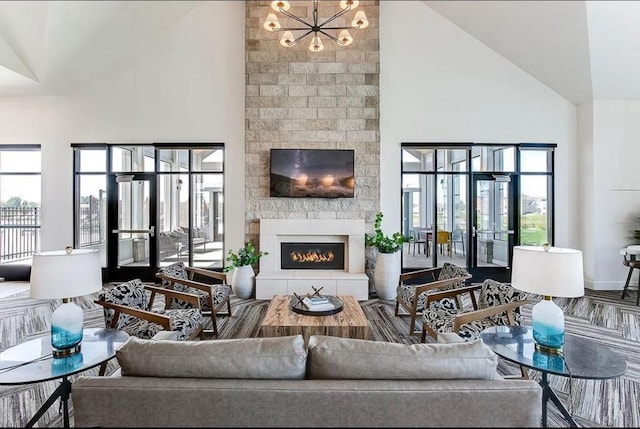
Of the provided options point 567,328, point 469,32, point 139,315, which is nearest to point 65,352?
point 139,315

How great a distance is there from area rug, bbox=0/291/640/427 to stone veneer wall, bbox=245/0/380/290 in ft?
6.80

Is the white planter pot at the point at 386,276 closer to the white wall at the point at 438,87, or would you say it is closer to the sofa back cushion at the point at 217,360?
the white wall at the point at 438,87

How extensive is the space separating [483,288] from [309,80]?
423 cm

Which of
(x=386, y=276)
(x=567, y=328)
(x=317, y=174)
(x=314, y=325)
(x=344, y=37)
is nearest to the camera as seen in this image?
(x=314, y=325)

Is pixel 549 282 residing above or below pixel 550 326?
above

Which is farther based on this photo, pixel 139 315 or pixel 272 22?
pixel 272 22

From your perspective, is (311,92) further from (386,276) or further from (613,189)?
(613,189)

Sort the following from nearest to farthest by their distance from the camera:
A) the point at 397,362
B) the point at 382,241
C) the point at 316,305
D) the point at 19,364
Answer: the point at 397,362, the point at 19,364, the point at 316,305, the point at 382,241

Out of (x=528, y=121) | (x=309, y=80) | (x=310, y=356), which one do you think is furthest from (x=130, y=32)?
(x=528, y=121)

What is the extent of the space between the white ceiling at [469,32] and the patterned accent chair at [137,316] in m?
3.76

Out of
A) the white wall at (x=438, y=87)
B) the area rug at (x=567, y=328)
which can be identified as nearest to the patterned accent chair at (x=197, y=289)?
the area rug at (x=567, y=328)

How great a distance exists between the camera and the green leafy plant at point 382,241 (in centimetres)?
519

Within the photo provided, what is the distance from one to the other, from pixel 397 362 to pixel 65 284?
6.36ft

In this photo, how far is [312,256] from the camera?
5.56 metres
